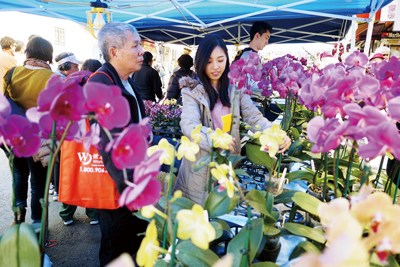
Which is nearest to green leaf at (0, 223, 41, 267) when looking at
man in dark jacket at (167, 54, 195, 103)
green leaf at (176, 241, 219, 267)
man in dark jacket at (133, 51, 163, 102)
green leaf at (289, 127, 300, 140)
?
green leaf at (176, 241, 219, 267)

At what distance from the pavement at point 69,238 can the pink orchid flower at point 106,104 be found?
163cm

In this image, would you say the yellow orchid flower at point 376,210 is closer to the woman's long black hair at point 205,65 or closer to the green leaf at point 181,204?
the green leaf at point 181,204

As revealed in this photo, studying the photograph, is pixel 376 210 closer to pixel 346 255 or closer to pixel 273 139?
pixel 346 255

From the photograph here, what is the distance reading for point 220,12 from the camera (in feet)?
12.0

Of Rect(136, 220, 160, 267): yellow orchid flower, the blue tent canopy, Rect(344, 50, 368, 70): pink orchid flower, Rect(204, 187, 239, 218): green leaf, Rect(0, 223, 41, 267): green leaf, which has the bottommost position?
Rect(204, 187, 239, 218): green leaf

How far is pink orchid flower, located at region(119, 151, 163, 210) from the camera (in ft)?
1.14

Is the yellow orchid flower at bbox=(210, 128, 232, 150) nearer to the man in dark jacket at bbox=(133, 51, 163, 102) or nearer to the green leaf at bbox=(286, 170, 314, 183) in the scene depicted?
the green leaf at bbox=(286, 170, 314, 183)

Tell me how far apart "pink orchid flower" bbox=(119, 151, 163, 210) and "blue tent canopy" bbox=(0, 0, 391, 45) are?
2.40 metres

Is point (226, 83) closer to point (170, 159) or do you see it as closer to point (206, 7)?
point (170, 159)

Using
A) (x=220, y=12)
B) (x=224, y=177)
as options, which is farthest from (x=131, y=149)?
(x=220, y=12)

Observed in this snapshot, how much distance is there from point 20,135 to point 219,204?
0.43 m


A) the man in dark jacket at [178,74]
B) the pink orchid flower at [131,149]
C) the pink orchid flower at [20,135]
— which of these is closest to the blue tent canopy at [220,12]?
the man in dark jacket at [178,74]

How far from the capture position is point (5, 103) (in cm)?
41

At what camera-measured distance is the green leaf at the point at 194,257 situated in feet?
1.84
